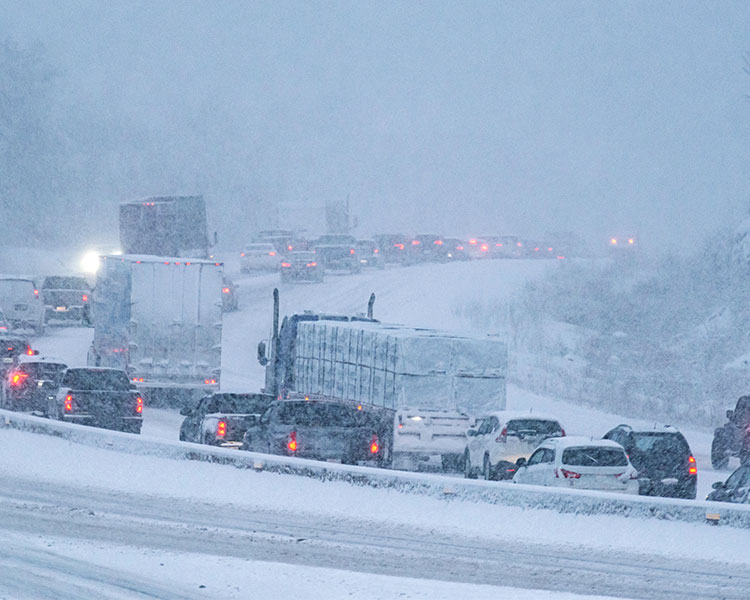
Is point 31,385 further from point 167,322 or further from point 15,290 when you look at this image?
point 15,290

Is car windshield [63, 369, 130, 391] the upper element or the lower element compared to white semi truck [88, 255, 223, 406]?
lower

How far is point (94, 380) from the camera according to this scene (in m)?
23.8

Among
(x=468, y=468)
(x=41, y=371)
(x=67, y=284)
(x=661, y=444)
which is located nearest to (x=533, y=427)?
(x=468, y=468)

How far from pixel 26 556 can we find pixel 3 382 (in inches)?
638

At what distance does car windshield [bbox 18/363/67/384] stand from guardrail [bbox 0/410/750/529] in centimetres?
812

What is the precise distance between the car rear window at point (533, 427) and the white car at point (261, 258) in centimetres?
4305

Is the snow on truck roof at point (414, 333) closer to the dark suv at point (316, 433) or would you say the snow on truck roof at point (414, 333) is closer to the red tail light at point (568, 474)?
the dark suv at point (316, 433)

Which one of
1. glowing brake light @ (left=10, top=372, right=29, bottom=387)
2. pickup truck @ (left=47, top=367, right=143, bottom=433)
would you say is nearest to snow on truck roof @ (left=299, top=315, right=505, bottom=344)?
pickup truck @ (left=47, top=367, right=143, bottom=433)

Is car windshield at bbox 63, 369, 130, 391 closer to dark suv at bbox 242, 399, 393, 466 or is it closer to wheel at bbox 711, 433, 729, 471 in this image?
dark suv at bbox 242, 399, 393, 466

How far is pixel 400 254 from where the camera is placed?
68875 mm

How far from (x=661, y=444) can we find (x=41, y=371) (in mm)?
14534

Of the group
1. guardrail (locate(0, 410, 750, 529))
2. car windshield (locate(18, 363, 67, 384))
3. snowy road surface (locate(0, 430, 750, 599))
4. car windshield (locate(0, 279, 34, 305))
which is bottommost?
snowy road surface (locate(0, 430, 750, 599))

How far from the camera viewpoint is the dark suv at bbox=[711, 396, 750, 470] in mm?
23219

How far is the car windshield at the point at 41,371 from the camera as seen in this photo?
85.5ft
